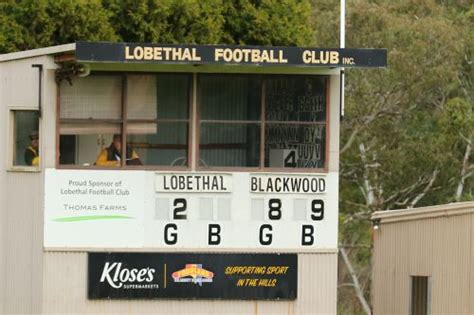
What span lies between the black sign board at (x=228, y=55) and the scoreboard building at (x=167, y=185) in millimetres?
391

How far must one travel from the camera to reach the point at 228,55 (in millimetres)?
19391

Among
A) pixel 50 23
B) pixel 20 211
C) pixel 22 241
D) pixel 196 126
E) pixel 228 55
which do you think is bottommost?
pixel 22 241

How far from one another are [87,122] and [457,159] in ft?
84.0

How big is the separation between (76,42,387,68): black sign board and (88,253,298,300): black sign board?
2711 mm

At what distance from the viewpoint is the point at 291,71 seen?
802 inches

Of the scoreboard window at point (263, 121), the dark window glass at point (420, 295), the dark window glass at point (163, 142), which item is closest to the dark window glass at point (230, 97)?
the scoreboard window at point (263, 121)

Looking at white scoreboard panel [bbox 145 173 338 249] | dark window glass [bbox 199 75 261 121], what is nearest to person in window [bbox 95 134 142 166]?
white scoreboard panel [bbox 145 173 338 249]

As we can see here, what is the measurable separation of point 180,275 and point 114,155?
1866 mm

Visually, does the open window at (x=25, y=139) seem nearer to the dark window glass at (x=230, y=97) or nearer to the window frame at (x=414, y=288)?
the dark window glass at (x=230, y=97)

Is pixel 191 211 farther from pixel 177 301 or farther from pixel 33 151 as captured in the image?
pixel 33 151

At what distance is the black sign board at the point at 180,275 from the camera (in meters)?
20.0

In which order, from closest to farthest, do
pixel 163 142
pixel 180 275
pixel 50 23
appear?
pixel 180 275
pixel 163 142
pixel 50 23

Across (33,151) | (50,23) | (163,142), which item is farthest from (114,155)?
(50,23)

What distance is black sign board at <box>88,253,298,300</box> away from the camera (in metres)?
20.0
